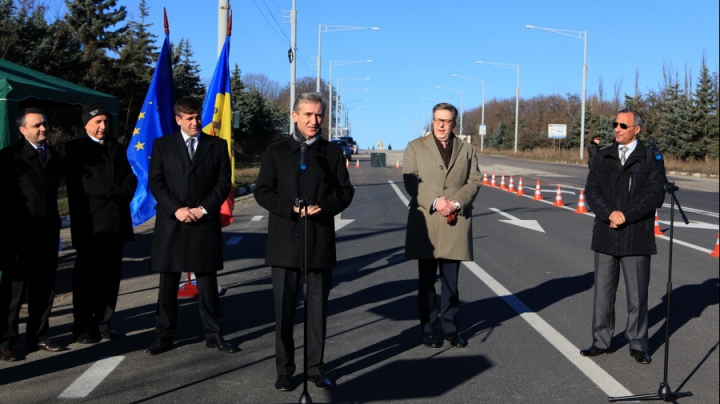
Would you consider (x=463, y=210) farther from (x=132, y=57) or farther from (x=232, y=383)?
(x=132, y=57)

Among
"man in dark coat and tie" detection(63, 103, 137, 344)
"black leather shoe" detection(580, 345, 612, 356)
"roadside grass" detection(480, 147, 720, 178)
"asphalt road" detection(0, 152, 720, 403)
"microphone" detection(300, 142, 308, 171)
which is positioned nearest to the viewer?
"microphone" detection(300, 142, 308, 171)

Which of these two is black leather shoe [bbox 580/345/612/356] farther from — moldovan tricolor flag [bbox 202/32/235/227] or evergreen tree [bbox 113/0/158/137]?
evergreen tree [bbox 113/0/158/137]

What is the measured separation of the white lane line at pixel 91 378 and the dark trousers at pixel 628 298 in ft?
12.4

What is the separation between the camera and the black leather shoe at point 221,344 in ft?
21.5

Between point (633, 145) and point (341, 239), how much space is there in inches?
347

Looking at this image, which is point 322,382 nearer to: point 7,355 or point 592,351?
point 592,351

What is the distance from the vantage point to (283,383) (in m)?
5.55

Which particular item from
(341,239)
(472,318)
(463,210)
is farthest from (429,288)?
(341,239)

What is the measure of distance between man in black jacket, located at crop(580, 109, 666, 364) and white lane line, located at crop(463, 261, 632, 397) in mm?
181

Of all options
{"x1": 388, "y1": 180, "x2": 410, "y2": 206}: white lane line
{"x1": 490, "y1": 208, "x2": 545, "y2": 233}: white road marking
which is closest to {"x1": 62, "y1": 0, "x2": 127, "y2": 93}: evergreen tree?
{"x1": 388, "y1": 180, "x2": 410, "y2": 206}: white lane line

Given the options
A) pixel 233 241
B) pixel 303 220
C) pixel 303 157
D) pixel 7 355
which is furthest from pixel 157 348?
pixel 233 241

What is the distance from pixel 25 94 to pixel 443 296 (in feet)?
23.0

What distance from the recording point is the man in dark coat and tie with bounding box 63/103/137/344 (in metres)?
6.85

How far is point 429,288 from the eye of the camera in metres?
6.85
